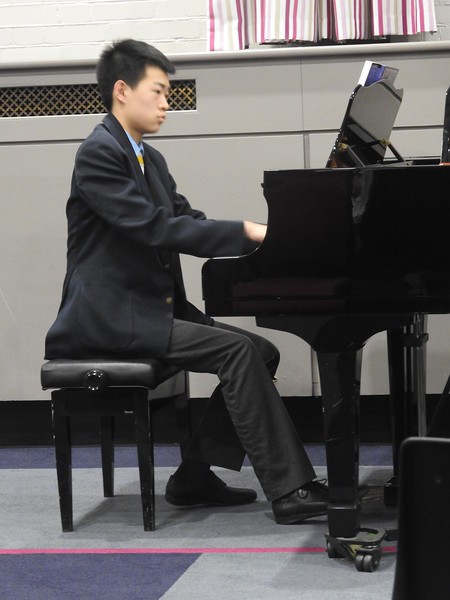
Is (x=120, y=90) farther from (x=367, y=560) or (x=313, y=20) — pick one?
(x=367, y=560)

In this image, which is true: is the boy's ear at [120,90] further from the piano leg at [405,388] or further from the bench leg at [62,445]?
the piano leg at [405,388]

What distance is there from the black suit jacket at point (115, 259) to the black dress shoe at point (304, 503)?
0.48 m

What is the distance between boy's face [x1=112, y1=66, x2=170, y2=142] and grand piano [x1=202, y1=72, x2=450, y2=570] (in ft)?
1.96

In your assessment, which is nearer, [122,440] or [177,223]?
[177,223]

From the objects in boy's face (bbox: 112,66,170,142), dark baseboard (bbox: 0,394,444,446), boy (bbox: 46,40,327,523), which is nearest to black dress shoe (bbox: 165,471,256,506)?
boy (bbox: 46,40,327,523)

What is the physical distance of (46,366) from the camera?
104 inches

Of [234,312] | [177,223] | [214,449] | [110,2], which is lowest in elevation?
[214,449]

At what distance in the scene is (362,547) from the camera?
2.29m

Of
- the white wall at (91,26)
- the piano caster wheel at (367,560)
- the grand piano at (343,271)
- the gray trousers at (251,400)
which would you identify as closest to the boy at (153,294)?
the gray trousers at (251,400)

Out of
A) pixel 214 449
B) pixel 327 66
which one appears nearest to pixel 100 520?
pixel 214 449

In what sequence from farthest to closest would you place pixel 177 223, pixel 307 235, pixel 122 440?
pixel 122 440
pixel 177 223
pixel 307 235

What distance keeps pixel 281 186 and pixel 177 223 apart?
43cm

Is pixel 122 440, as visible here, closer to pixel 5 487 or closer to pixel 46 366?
pixel 5 487

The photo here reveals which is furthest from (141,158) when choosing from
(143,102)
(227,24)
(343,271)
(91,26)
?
(91,26)
